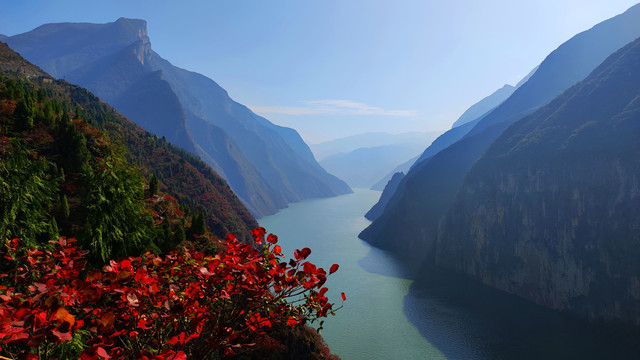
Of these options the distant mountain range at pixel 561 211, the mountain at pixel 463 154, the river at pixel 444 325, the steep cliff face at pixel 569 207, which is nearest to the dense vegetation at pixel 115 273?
the river at pixel 444 325

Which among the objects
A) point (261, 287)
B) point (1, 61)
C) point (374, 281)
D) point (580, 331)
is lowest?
point (580, 331)

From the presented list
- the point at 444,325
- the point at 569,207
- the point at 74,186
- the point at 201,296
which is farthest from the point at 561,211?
the point at 74,186

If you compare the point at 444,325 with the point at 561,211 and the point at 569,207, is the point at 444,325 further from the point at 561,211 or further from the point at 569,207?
the point at 569,207

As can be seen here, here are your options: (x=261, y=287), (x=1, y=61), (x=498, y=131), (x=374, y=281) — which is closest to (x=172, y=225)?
(x=261, y=287)

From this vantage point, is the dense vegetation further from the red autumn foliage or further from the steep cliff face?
the steep cliff face

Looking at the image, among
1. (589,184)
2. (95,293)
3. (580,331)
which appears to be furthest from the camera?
(589,184)

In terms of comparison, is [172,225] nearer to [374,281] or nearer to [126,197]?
[126,197]

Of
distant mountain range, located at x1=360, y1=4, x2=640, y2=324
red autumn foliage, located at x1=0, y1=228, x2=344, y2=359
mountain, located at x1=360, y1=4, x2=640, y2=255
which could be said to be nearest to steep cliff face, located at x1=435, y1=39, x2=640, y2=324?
distant mountain range, located at x1=360, y1=4, x2=640, y2=324
